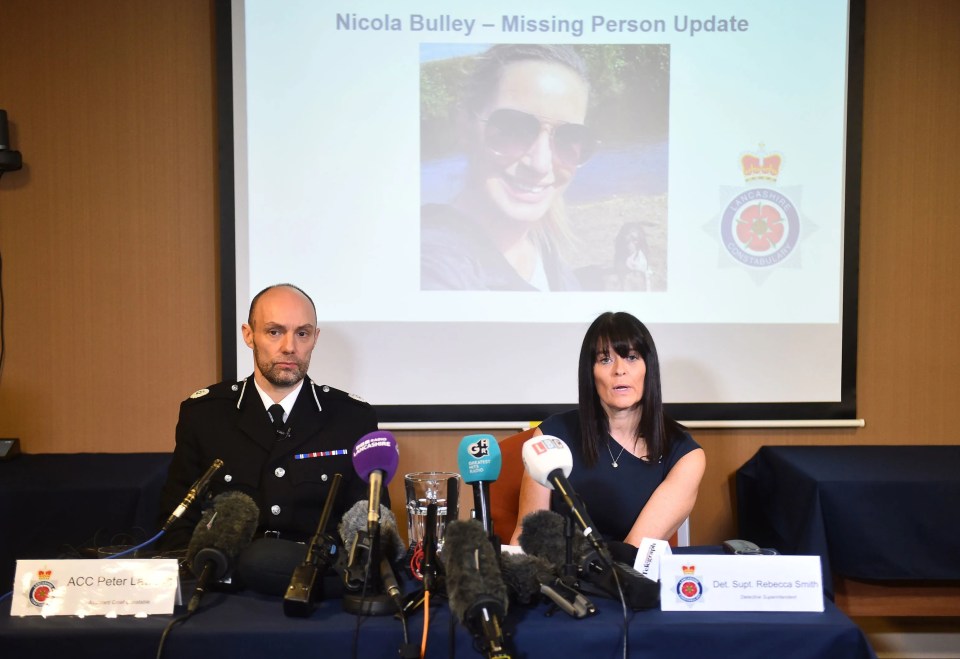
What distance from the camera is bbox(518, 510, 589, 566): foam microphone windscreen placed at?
1769 mm

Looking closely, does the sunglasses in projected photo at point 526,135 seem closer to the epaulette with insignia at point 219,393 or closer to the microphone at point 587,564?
the epaulette with insignia at point 219,393

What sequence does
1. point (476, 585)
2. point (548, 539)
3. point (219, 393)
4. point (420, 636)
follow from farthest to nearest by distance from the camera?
point (219, 393), point (548, 539), point (420, 636), point (476, 585)

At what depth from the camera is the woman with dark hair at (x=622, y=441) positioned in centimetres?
235

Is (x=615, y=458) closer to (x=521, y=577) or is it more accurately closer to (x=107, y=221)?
(x=521, y=577)

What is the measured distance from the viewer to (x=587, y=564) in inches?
68.2

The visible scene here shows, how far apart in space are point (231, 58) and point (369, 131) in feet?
2.02

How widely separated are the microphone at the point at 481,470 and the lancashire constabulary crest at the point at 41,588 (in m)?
0.82

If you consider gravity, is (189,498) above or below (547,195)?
below

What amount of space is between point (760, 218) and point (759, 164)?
0.74 ft

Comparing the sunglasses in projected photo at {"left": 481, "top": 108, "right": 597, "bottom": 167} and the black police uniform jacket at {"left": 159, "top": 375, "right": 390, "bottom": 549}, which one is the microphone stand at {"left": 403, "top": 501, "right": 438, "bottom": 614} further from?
the sunglasses in projected photo at {"left": 481, "top": 108, "right": 597, "bottom": 167}

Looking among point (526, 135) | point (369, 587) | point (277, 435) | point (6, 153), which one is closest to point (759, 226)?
point (526, 135)

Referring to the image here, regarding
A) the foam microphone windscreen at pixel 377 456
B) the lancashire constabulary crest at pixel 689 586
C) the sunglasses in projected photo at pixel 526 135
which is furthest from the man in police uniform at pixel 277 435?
the sunglasses in projected photo at pixel 526 135

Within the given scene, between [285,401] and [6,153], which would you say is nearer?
[285,401]

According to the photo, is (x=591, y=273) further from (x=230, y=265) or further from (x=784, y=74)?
(x=230, y=265)
